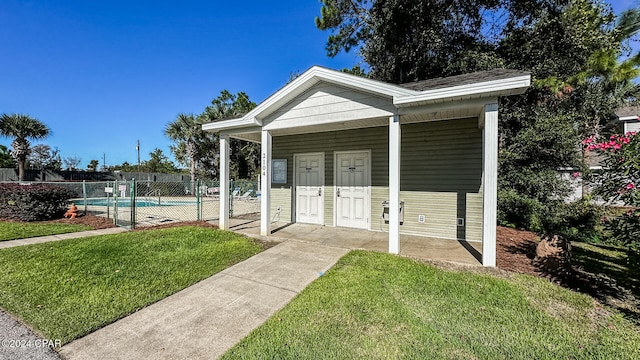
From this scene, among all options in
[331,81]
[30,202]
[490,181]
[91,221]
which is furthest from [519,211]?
[30,202]

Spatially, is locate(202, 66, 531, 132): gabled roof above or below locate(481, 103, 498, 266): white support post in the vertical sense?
above

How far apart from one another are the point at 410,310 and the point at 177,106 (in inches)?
950

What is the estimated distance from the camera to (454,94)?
395cm

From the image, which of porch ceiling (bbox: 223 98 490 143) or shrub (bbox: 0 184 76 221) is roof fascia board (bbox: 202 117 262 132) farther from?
shrub (bbox: 0 184 76 221)

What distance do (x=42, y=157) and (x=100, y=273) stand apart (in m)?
39.5

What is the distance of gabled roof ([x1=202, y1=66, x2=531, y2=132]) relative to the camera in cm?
367

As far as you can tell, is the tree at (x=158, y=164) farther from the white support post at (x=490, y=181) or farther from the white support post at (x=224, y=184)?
the white support post at (x=490, y=181)

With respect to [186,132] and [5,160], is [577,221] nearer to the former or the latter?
[186,132]

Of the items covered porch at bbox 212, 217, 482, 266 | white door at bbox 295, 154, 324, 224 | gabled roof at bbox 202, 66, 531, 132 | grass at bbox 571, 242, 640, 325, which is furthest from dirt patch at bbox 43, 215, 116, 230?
grass at bbox 571, 242, 640, 325

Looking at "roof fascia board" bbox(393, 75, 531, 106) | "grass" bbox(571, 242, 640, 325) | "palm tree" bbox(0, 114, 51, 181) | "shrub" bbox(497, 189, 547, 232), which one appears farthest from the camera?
"palm tree" bbox(0, 114, 51, 181)

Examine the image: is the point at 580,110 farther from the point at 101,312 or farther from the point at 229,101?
the point at 229,101

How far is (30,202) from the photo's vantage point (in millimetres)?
7590

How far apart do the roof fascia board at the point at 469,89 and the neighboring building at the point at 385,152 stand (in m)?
0.01

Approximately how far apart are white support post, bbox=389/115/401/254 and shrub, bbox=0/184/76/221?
10439 millimetres
